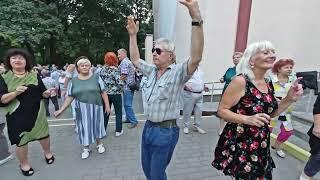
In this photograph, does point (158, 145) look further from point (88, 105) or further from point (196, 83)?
point (196, 83)

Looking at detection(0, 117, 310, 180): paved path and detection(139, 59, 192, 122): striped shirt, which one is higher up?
detection(139, 59, 192, 122): striped shirt

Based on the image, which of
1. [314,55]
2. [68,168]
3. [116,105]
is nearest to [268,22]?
[314,55]

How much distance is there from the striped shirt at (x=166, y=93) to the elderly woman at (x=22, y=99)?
1.83 metres

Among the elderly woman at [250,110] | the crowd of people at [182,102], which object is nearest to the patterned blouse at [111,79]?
the crowd of people at [182,102]

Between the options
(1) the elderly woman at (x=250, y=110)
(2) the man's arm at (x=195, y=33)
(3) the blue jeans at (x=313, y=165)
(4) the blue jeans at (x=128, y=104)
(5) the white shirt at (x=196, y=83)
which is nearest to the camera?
(2) the man's arm at (x=195, y=33)

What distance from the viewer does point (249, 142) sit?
2539 millimetres

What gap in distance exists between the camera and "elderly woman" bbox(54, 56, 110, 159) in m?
4.42

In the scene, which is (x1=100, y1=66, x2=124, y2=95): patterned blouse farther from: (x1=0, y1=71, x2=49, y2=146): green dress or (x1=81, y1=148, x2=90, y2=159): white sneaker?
(x1=0, y1=71, x2=49, y2=146): green dress

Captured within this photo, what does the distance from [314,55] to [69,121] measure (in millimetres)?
8062

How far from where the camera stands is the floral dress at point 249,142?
244 centimetres

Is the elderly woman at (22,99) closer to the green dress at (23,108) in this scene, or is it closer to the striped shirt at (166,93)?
the green dress at (23,108)

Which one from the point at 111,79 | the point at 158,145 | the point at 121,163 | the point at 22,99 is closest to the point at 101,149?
the point at 121,163

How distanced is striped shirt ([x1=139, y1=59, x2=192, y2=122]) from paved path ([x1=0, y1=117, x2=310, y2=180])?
147 cm

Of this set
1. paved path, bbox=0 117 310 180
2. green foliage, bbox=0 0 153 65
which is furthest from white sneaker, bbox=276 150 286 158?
green foliage, bbox=0 0 153 65
